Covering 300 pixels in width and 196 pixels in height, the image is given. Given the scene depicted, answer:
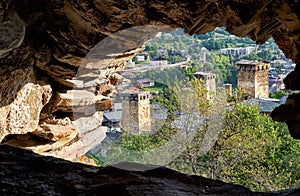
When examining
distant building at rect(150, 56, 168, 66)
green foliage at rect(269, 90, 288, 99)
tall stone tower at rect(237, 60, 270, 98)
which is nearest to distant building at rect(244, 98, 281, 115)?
tall stone tower at rect(237, 60, 270, 98)

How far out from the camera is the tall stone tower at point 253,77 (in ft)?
36.4

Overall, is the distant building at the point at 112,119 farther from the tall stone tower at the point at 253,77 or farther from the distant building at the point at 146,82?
the tall stone tower at the point at 253,77

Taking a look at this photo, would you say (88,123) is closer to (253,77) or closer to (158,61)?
(158,61)

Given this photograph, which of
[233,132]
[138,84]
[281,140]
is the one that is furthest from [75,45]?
[281,140]

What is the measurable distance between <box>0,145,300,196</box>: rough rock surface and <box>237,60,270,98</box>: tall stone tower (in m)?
9.50

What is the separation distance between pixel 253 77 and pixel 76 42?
6.83 meters

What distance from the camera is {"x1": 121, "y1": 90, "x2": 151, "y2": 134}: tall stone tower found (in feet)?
27.0

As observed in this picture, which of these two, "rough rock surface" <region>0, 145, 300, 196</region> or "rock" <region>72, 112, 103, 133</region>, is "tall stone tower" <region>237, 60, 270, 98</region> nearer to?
"rock" <region>72, 112, 103, 133</region>

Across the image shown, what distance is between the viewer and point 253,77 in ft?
37.0

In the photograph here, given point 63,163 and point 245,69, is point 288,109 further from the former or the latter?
point 245,69

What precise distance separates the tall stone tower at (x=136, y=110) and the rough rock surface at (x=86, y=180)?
6.05 m

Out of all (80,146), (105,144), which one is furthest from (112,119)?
(80,146)

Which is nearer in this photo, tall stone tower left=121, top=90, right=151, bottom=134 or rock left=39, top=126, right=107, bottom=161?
rock left=39, top=126, right=107, bottom=161

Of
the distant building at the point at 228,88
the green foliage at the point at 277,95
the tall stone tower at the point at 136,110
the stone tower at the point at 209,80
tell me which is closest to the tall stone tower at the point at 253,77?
the distant building at the point at 228,88
